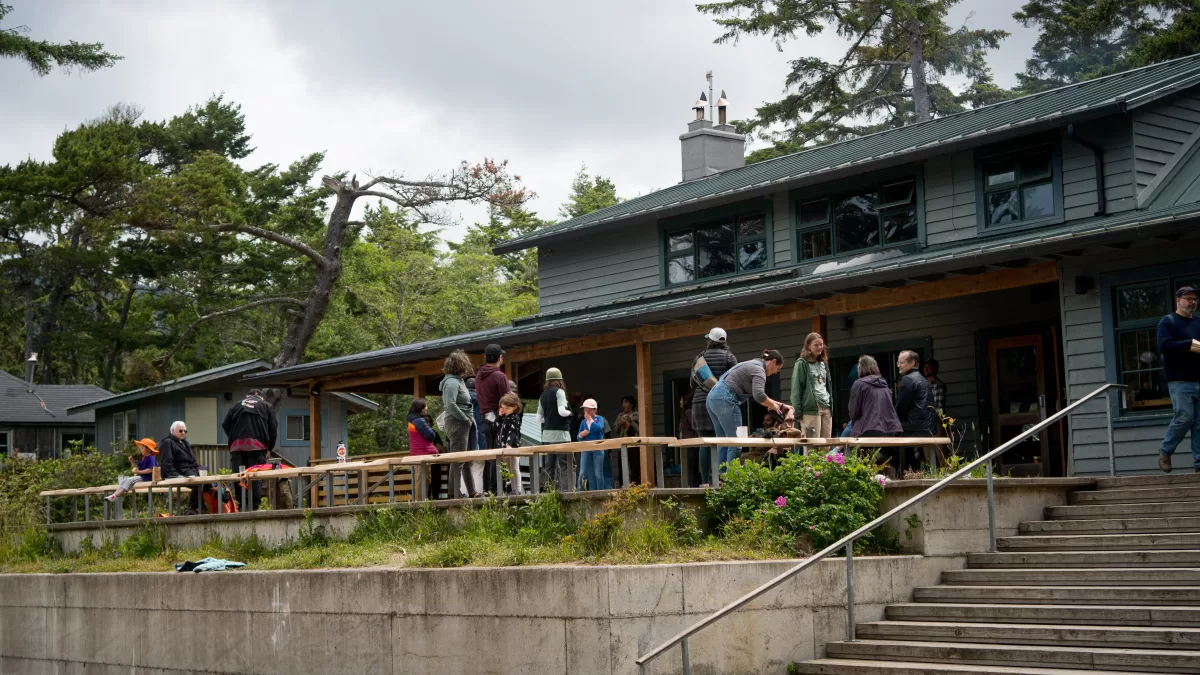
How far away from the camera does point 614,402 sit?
72.5ft

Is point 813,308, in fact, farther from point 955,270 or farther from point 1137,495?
point 1137,495

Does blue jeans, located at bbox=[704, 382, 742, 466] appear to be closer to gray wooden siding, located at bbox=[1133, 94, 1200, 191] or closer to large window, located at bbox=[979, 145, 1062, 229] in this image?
large window, located at bbox=[979, 145, 1062, 229]

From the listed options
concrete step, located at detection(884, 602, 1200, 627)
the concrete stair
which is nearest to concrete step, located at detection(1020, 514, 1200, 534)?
the concrete stair

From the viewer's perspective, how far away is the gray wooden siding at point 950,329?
1688 centimetres

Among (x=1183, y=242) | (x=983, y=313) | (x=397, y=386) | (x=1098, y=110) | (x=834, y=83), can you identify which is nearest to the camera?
(x=1183, y=242)

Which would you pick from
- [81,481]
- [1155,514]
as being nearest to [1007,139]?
[1155,514]

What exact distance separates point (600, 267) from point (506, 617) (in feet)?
45.9

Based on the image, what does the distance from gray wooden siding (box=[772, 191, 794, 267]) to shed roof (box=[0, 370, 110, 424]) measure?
31.3m

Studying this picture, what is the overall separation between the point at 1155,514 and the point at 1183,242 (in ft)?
12.9

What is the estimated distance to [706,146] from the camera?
2588 cm

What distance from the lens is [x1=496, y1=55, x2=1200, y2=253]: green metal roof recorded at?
54.7 feet

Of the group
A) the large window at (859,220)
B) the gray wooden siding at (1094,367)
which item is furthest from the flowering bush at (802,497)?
the large window at (859,220)

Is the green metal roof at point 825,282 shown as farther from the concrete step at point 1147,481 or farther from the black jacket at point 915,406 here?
the concrete step at point 1147,481

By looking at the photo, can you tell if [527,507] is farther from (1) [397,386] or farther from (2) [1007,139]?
(1) [397,386]
